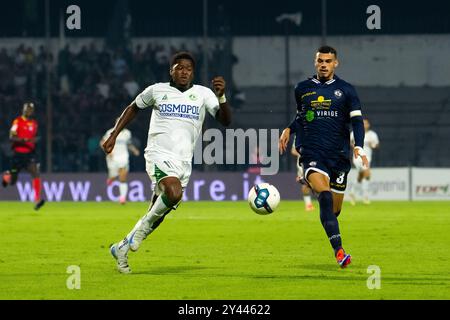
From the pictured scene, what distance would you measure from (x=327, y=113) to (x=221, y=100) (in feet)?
5.25

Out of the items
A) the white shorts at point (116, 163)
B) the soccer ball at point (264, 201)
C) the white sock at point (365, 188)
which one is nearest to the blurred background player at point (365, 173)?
the white sock at point (365, 188)

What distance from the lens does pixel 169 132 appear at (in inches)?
471

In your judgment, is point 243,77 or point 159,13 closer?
point 243,77

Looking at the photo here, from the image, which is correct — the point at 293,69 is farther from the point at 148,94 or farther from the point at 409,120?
the point at 148,94

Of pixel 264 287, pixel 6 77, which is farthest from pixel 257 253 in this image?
pixel 6 77

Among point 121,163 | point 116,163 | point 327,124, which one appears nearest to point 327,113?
point 327,124

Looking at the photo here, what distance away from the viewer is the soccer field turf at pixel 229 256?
1022cm

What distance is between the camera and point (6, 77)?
3616 centimetres

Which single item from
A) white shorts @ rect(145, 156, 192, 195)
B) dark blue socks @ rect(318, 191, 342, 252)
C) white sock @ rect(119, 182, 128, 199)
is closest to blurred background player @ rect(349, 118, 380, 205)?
white sock @ rect(119, 182, 128, 199)

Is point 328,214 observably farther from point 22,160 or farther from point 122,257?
point 22,160

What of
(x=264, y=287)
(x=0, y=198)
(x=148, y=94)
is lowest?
(x=0, y=198)

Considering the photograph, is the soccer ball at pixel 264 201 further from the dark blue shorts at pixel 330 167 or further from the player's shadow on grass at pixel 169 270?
the player's shadow on grass at pixel 169 270

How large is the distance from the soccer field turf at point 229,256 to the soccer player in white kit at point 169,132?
1.60 ft

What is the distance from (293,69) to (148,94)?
2639cm
